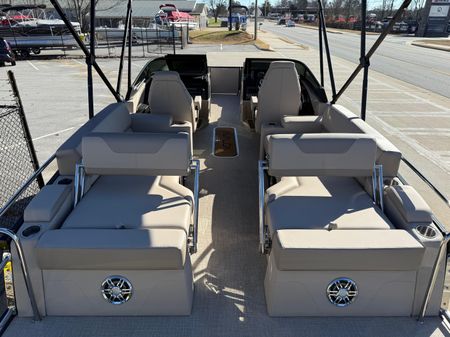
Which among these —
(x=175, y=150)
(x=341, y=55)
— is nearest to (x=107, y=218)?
(x=175, y=150)

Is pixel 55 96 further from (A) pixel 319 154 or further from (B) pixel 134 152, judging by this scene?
(A) pixel 319 154

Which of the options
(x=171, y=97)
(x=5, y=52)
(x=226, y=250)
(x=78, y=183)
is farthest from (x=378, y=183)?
(x=5, y=52)

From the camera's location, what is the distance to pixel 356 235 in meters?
2.45

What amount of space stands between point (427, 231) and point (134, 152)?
207 cm

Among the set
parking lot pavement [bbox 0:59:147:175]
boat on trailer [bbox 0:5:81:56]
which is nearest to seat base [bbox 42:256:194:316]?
parking lot pavement [bbox 0:59:147:175]

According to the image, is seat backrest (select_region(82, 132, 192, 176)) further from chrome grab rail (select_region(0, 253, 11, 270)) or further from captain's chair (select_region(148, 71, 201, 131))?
captain's chair (select_region(148, 71, 201, 131))

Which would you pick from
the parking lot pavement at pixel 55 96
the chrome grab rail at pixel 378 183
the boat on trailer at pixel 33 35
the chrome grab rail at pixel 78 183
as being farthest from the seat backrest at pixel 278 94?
the boat on trailer at pixel 33 35

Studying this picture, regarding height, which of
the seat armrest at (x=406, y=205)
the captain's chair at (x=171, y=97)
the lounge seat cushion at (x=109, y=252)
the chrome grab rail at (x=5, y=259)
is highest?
the captain's chair at (x=171, y=97)

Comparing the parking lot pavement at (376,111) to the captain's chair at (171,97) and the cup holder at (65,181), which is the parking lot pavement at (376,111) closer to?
the captain's chair at (171,97)

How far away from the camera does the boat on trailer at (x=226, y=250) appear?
2338mm

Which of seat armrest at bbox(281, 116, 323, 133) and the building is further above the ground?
the building

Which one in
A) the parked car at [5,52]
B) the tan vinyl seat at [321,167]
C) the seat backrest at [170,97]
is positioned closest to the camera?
the tan vinyl seat at [321,167]

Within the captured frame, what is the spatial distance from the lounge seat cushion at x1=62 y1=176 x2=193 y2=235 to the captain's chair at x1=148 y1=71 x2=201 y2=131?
1626mm

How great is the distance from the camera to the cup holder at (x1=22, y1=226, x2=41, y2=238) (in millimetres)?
2443
